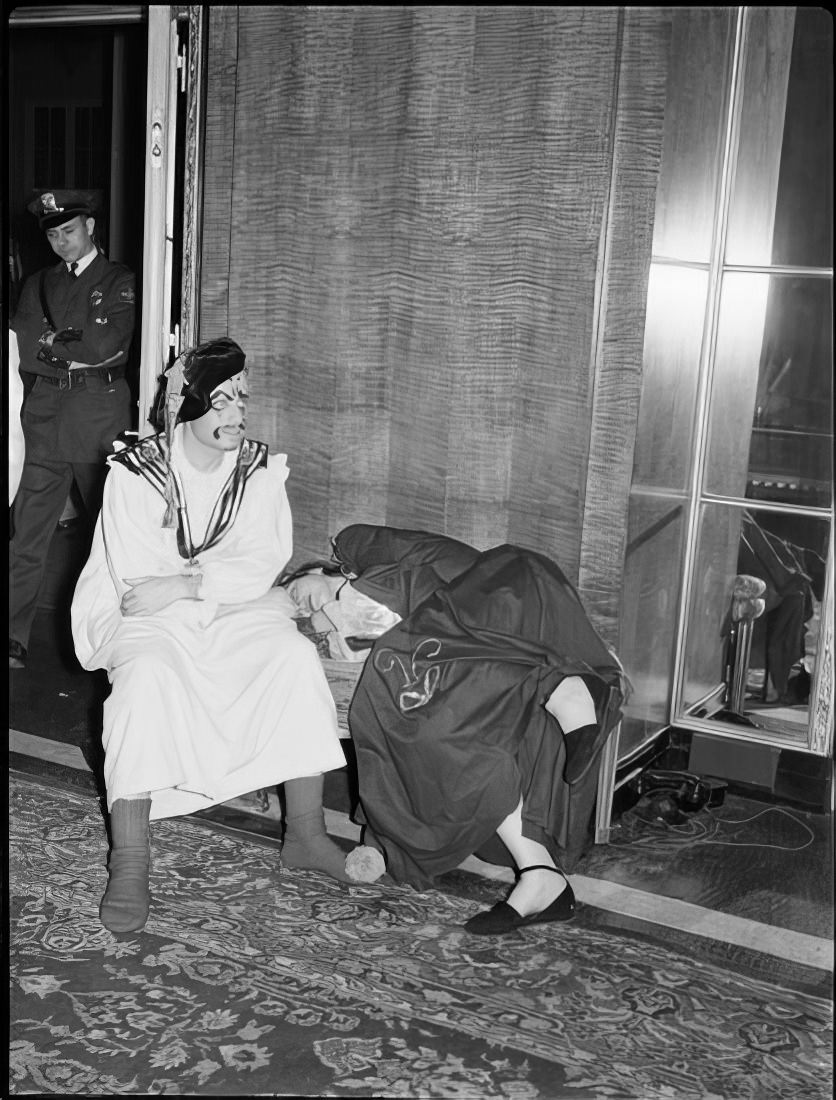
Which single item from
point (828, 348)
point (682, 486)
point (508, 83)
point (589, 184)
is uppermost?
point (508, 83)

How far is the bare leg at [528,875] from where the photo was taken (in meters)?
2.96

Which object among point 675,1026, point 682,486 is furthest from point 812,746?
point 675,1026

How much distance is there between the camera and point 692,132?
3.41 m

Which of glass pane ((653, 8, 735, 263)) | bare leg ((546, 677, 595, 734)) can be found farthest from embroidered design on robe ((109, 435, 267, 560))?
glass pane ((653, 8, 735, 263))

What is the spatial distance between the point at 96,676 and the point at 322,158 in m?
1.96

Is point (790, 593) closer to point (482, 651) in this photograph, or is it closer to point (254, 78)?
point (482, 651)

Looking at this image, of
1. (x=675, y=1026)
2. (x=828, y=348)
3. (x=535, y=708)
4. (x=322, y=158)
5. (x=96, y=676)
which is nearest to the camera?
(x=675, y=1026)

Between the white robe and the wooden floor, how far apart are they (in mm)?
323

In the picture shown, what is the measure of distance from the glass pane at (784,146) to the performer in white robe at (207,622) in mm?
1659

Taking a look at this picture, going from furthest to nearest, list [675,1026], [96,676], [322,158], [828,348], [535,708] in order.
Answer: [96,676]
[828,348]
[322,158]
[535,708]
[675,1026]

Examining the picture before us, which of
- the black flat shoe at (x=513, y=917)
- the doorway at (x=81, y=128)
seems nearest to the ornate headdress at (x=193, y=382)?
the black flat shoe at (x=513, y=917)

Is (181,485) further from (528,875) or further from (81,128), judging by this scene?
(81,128)

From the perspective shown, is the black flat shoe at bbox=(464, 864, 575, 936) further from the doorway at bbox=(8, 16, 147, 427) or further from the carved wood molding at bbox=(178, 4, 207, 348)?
the doorway at bbox=(8, 16, 147, 427)

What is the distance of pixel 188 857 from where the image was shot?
10.6ft
